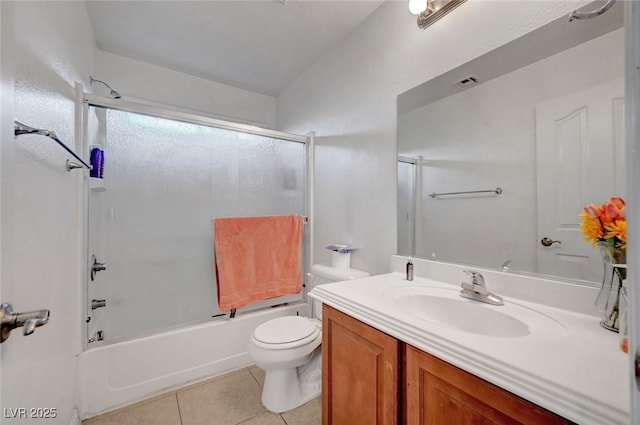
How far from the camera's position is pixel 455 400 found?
0.66 m

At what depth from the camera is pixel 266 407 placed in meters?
1.46

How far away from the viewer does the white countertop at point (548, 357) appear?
0.48 m

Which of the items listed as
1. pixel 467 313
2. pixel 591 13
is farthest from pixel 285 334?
pixel 591 13

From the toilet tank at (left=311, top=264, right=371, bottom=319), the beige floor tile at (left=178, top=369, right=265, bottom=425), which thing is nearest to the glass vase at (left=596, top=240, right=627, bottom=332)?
the toilet tank at (left=311, top=264, right=371, bottom=319)

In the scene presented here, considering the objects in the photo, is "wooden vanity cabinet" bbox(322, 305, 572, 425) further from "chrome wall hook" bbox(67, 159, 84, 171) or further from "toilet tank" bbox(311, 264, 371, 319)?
"chrome wall hook" bbox(67, 159, 84, 171)

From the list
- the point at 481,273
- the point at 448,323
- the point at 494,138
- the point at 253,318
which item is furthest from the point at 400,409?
the point at 253,318

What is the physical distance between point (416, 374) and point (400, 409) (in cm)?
16

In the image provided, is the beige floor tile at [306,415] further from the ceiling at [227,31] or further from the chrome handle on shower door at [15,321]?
the ceiling at [227,31]

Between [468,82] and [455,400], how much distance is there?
1257 mm

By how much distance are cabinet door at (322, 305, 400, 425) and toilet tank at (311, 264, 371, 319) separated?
1.68 ft

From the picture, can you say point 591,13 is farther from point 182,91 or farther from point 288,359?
point 182,91

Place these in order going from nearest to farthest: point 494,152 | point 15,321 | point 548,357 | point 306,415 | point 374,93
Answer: point 15,321 < point 548,357 < point 494,152 < point 306,415 < point 374,93

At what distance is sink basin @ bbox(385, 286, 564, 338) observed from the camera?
831 mm

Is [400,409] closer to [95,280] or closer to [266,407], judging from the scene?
[266,407]
